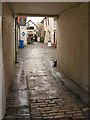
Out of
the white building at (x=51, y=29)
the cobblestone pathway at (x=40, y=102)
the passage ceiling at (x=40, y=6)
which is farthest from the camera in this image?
the white building at (x=51, y=29)

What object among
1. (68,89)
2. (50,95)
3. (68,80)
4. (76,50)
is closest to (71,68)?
(68,80)

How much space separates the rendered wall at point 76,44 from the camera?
7160 mm

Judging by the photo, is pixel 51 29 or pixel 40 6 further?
pixel 51 29

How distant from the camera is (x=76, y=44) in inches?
325

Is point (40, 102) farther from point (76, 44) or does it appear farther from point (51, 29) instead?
point (51, 29)

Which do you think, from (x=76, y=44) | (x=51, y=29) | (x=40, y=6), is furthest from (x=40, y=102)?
(x=51, y=29)

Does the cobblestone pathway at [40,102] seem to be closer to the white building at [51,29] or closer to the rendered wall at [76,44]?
the rendered wall at [76,44]

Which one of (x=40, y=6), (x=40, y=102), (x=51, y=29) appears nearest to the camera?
(x=40, y=102)

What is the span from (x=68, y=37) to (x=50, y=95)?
11.8 ft

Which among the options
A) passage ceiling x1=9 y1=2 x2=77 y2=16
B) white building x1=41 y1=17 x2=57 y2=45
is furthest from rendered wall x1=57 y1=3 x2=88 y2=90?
white building x1=41 y1=17 x2=57 y2=45

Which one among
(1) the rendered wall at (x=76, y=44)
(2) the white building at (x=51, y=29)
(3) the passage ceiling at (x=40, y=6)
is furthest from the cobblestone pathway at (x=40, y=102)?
(2) the white building at (x=51, y=29)

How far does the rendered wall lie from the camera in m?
7.16

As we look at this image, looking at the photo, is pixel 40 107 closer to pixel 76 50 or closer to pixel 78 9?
pixel 76 50

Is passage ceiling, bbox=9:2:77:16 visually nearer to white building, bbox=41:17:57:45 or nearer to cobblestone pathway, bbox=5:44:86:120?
cobblestone pathway, bbox=5:44:86:120
